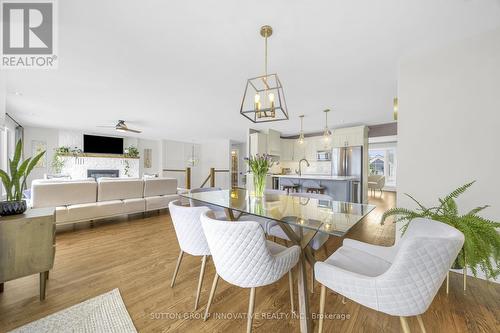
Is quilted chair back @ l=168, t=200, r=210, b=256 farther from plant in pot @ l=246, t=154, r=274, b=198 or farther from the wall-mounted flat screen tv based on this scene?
the wall-mounted flat screen tv

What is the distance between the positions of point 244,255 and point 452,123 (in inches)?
102

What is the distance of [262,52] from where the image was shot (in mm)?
2145

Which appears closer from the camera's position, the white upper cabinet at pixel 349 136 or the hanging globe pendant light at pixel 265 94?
the hanging globe pendant light at pixel 265 94

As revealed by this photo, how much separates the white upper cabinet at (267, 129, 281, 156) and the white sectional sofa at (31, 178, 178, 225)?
336 cm

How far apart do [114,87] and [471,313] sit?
4.94 meters

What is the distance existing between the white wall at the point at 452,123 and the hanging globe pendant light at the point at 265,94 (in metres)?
1.51

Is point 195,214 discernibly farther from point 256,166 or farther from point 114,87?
point 114,87

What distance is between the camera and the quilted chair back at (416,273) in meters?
0.89

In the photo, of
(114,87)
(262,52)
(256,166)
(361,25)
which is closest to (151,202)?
(114,87)

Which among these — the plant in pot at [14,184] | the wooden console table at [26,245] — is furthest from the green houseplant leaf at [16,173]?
the wooden console table at [26,245]

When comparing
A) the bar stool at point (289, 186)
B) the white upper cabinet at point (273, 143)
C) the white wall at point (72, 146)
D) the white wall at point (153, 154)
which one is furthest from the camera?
the white wall at point (153, 154)

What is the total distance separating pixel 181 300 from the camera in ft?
5.37

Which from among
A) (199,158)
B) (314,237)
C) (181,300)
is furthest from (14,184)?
(199,158)

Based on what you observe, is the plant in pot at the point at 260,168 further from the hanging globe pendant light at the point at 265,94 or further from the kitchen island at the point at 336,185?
the kitchen island at the point at 336,185
